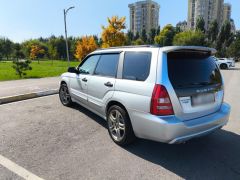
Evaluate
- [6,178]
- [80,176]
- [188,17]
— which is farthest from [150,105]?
[188,17]

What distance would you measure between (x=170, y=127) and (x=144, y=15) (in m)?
117

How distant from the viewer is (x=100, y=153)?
3.57m

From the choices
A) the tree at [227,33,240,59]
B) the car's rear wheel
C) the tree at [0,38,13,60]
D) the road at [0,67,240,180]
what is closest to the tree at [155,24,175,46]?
the tree at [227,33,240,59]

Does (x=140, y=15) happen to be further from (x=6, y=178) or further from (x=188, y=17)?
(x=6, y=178)

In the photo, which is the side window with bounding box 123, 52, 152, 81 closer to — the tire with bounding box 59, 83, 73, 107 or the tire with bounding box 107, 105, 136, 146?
the tire with bounding box 107, 105, 136, 146

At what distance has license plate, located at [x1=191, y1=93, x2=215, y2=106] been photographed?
3.20m

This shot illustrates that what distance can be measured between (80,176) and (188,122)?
171 centimetres

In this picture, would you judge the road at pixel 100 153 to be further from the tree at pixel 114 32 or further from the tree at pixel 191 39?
the tree at pixel 191 39

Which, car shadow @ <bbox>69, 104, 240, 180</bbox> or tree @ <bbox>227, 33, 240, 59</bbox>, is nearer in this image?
car shadow @ <bbox>69, 104, 240, 180</bbox>

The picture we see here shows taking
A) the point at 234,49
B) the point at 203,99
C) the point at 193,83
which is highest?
the point at 234,49

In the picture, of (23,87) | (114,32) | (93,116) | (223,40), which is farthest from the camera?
(223,40)

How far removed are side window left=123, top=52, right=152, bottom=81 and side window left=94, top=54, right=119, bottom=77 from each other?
319 millimetres

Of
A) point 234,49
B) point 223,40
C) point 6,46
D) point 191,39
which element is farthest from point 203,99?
point 6,46

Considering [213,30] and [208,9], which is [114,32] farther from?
[208,9]
